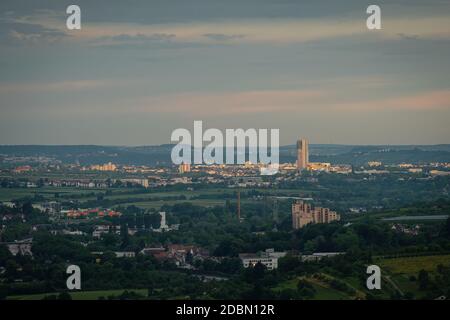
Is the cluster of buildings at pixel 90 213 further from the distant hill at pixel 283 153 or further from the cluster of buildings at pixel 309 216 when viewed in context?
the distant hill at pixel 283 153

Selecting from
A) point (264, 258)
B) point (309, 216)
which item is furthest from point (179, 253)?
point (309, 216)

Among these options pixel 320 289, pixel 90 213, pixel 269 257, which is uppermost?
pixel 320 289

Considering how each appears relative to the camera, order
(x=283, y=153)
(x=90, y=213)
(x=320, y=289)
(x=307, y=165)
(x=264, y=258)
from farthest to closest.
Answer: (x=307, y=165) → (x=283, y=153) → (x=90, y=213) → (x=264, y=258) → (x=320, y=289)

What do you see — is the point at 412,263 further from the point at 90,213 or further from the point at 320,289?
the point at 90,213

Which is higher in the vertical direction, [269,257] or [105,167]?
[105,167]

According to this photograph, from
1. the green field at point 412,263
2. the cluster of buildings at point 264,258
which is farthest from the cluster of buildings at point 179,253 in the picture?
the green field at point 412,263

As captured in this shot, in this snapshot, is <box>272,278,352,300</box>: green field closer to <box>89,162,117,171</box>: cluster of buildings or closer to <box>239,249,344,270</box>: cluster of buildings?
<box>239,249,344,270</box>: cluster of buildings

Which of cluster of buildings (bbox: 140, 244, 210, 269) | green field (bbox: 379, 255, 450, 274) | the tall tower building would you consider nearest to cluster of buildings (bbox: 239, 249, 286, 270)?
cluster of buildings (bbox: 140, 244, 210, 269)
